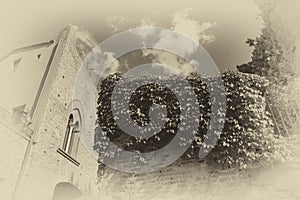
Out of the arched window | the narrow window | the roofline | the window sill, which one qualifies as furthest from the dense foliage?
the narrow window

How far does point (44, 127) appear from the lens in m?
9.47

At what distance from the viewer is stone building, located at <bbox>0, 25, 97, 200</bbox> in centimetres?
809

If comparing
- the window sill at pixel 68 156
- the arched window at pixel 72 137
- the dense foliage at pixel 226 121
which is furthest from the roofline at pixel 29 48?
the window sill at pixel 68 156

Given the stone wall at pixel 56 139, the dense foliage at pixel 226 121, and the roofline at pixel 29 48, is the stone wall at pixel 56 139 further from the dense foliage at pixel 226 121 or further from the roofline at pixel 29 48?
the dense foliage at pixel 226 121

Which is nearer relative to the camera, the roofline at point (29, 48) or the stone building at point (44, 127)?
the stone building at point (44, 127)

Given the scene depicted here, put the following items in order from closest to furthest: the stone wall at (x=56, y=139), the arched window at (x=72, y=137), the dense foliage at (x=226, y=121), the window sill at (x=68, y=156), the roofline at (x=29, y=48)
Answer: the dense foliage at (x=226, y=121)
the stone wall at (x=56, y=139)
the window sill at (x=68, y=156)
the arched window at (x=72, y=137)
the roofline at (x=29, y=48)

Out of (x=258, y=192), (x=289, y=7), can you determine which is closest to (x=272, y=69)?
(x=289, y=7)

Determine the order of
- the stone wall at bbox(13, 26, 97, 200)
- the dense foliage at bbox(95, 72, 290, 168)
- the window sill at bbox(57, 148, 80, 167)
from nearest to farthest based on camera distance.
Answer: the dense foliage at bbox(95, 72, 290, 168) → the stone wall at bbox(13, 26, 97, 200) → the window sill at bbox(57, 148, 80, 167)

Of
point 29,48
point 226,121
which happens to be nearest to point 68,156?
point 29,48

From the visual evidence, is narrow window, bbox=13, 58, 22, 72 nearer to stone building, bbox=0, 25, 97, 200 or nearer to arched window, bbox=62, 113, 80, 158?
stone building, bbox=0, 25, 97, 200

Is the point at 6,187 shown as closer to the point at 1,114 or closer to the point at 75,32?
the point at 1,114

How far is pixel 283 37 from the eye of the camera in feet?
34.4

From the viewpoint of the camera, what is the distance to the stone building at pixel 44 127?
8094 mm

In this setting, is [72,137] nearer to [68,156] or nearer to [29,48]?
[68,156]
